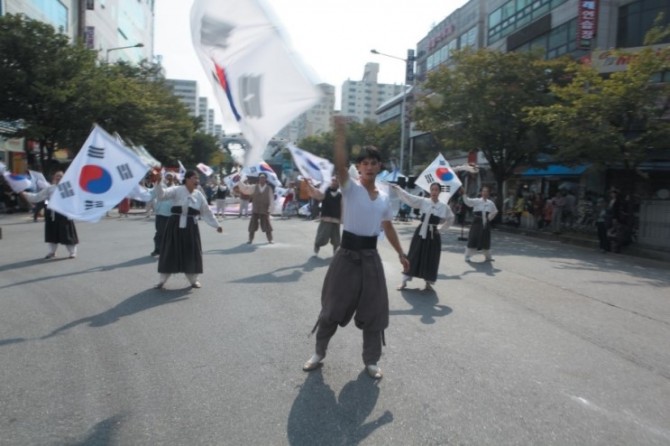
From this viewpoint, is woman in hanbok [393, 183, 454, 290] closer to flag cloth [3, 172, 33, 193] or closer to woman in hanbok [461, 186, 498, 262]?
woman in hanbok [461, 186, 498, 262]

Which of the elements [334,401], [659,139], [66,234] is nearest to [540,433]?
[334,401]

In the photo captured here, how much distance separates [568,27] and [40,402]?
28.0 meters

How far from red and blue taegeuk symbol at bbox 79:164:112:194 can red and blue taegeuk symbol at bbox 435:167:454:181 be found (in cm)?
678

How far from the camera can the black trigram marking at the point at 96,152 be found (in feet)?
23.1

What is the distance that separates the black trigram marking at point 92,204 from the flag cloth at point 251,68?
3.49 meters

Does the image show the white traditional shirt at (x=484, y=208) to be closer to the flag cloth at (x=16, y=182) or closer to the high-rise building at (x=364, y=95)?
the flag cloth at (x=16, y=182)

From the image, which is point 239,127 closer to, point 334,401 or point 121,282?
point 334,401

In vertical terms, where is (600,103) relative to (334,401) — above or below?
above

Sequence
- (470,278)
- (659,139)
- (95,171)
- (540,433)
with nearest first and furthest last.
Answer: (540,433)
(95,171)
(470,278)
(659,139)

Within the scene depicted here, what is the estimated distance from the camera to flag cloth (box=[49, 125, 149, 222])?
704 centimetres

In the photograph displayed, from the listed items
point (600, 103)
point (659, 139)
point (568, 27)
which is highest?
point (568, 27)

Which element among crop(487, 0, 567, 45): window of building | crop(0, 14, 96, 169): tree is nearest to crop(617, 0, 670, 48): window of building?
crop(487, 0, 567, 45): window of building

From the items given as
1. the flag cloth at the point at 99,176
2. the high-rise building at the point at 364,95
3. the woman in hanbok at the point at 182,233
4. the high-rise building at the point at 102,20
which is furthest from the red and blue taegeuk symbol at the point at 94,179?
the high-rise building at the point at 364,95

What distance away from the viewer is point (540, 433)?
3471mm
